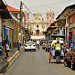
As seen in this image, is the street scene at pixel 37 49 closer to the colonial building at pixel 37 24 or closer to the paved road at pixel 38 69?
the paved road at pixel 38 69

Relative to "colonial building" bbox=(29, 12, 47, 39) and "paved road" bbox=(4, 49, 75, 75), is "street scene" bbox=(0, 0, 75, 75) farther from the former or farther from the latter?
"colonial building" bbox=(29, 12, 47, 39)

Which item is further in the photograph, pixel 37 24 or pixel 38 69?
pixel 37 24

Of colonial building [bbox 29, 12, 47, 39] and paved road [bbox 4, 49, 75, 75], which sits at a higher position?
colonial building [bbox 29, 12, 47, 39]

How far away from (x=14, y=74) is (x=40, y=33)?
10040cm

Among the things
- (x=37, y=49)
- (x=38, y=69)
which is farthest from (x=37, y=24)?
(x=38, y=69)

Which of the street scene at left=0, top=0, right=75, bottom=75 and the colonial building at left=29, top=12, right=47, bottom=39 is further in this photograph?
the colonial building at left=29, top=12, right=47, bottom=39

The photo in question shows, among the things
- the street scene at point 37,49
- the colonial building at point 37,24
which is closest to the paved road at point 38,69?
the street scene at point 37,49

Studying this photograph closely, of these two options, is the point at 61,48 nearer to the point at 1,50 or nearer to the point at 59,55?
the point at 59,55

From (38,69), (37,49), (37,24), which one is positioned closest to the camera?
(38,69)

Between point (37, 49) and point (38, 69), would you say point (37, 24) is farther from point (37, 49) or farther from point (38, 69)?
point (38, 69)

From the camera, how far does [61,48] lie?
1487cm

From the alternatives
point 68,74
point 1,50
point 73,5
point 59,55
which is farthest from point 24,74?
point 73,5

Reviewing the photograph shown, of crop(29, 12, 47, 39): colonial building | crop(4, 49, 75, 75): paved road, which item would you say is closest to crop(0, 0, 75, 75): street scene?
crop(4, 49, 75, 75): paved road

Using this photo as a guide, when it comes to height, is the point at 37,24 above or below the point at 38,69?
above
